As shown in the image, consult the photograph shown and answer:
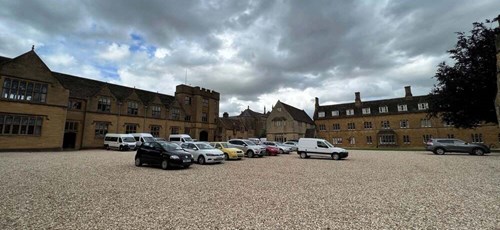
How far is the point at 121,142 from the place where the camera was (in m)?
29.0

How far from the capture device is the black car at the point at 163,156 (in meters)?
13.3

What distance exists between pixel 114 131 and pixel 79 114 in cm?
493

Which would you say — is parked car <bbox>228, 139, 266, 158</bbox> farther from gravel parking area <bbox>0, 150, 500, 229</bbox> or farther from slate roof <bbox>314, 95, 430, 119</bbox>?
slate roof <bbox>314, 95, 430, 119</bbox>

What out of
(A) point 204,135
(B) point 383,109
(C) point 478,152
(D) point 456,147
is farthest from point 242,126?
(C) point 478,152

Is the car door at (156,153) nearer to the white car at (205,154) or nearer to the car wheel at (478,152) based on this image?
the white car at (205,154)

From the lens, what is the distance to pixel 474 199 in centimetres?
688

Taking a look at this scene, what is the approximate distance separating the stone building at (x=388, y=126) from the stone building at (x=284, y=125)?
A: 7.67 m

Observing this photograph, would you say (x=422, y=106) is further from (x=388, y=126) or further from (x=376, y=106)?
(x=376, y=106)

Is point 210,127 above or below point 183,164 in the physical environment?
above

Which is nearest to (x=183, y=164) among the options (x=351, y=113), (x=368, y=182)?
(x=368, y=182)

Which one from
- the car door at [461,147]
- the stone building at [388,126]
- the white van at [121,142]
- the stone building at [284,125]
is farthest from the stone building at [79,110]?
the car door at [461,147]

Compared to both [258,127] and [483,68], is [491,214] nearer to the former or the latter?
[483,68]

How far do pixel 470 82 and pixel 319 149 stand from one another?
18.3 meters

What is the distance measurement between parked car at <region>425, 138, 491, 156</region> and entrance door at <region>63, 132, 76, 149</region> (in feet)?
145
